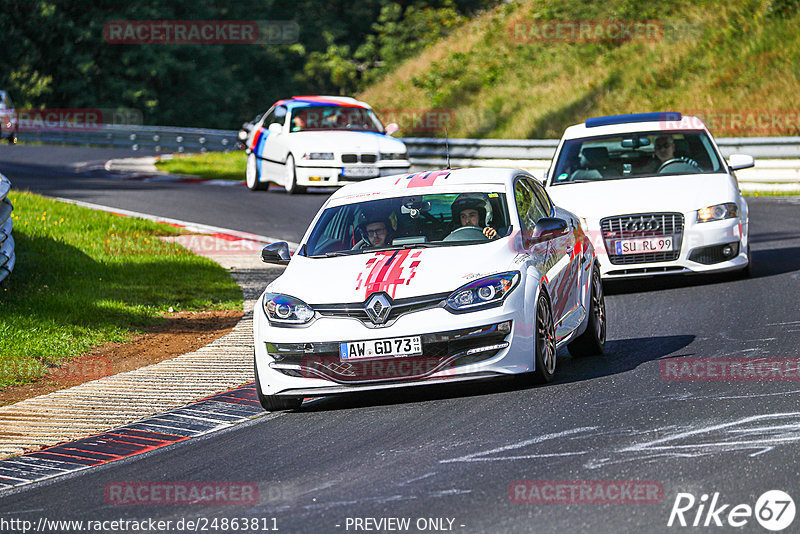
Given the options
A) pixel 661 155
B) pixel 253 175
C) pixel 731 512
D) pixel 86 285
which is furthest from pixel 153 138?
pixel 731 512

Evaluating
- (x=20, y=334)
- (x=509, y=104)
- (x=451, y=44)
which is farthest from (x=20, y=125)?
(x=20, y=334)

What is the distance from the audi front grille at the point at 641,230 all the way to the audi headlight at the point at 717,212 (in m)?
0.23

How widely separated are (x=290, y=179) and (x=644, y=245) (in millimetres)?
11898

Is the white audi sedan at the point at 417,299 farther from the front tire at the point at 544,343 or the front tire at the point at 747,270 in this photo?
the front tire at the point at 747,270

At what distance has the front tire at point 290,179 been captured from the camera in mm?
23656

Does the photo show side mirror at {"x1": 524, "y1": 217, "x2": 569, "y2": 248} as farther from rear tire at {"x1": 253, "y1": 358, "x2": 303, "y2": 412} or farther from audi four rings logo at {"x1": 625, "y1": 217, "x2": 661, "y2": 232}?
audi four rings logo at {"x1": 625, "y1": 217, "x2": 661, "y2": 232}

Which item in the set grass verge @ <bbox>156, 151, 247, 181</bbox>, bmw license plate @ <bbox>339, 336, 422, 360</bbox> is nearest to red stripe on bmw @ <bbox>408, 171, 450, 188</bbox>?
bmw license plate @ <bbox>339, 336, 422, 360</bbox>

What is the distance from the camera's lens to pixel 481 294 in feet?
26.7

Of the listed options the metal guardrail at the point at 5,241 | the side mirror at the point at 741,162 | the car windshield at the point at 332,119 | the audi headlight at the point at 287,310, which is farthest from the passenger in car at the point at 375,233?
the car windshield at the point at 332,119

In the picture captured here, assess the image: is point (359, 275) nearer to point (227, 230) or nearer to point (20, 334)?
point (20, 334)

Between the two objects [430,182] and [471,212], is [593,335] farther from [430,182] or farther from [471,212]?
[430,182]

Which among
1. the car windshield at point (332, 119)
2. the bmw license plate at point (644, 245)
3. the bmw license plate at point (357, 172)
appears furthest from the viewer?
the car windshield at point (332, 119)

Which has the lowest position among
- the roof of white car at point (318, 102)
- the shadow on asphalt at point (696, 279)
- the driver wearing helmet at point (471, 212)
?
the shadow on asphalt at point (696, 279)

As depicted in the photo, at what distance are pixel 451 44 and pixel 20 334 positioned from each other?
107 ft
